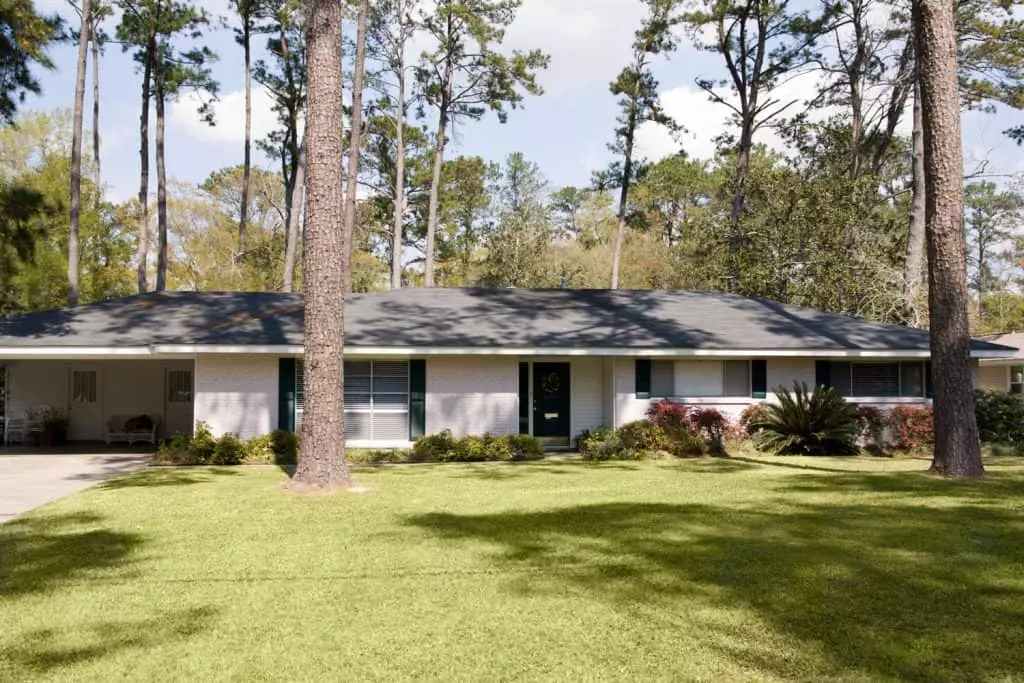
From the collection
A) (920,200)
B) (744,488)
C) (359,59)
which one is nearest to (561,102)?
(359,59)

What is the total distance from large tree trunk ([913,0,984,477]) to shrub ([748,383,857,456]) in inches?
178

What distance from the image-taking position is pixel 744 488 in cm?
1245

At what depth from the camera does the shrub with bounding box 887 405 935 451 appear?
1870 centimetres

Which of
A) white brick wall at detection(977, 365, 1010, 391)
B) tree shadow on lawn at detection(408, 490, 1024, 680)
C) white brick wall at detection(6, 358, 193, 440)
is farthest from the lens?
white brick wall at detection(977, 365, 1010, 391)

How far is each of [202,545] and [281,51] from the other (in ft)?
90.3

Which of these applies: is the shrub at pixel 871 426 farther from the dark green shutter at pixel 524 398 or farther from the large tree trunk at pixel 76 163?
the large tree trunk at pixel 76 163

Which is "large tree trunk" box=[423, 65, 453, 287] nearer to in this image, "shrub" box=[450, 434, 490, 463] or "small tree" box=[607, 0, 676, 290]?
"small tree" box=[607, 0, 676, 290]

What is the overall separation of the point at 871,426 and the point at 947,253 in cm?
697

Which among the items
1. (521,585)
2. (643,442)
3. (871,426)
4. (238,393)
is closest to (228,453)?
(238,393)

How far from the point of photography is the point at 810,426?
17.9 meters

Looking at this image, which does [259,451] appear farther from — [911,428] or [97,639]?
[911,428]

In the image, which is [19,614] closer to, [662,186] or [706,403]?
[706,403]

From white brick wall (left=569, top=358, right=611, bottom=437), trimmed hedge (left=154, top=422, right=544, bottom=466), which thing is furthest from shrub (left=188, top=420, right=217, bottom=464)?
white brick wall (left=569, top=358, right=611, bottom=437)

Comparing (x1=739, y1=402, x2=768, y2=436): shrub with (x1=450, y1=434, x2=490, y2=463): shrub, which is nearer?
(x1=450, y1=434, x2=490, y2=463): shrub
